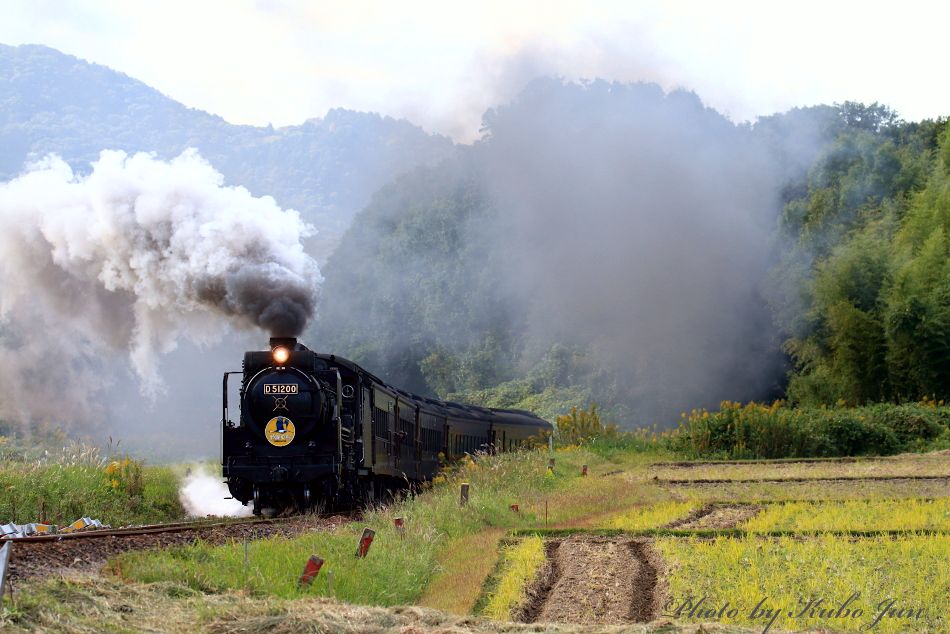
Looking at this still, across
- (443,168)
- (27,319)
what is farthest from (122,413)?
(443,168)

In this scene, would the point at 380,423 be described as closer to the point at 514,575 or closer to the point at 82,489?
the point at 82,489

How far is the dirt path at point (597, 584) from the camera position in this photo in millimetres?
10023

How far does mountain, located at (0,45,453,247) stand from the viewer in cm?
12594

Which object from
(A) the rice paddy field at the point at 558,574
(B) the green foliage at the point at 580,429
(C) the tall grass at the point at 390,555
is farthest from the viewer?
(B) the green foliage at the point at 580,429

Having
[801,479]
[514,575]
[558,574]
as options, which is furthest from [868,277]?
[514,575]

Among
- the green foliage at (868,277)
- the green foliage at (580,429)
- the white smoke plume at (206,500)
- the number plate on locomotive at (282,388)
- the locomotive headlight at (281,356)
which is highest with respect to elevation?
the green foliage at (868,277)

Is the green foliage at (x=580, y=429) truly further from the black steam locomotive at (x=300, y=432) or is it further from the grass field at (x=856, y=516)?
the grass field at (x=856, y=516)

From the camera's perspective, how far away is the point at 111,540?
42.4 ft

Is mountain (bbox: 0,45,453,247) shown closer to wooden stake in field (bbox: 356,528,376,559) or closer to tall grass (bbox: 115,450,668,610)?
tall grass (bbox: 115,450,668,610)

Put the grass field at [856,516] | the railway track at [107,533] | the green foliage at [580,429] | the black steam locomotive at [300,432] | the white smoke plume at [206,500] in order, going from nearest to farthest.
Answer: the railway track at [107,533]
the grass field at [856,516]
the black steam locomotive at [300,432]
the white smoke plume at [206,500]
the green foliage at [580,429]

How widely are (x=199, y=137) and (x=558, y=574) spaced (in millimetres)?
162844

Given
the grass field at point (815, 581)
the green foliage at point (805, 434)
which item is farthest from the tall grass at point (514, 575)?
the green foliage at point (805, 434)

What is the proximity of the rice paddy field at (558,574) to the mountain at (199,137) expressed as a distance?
96.6 meters

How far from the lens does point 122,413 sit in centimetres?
6425
